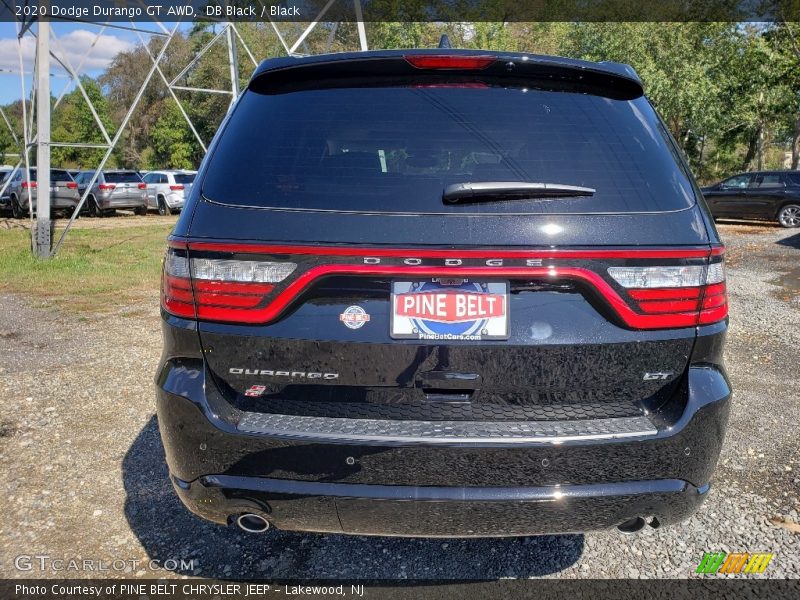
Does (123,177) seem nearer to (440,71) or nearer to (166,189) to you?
(166,189)

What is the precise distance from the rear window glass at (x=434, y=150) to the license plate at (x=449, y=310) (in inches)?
9.7

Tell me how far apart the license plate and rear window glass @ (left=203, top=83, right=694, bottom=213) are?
0.80 feet

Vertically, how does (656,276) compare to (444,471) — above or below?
above

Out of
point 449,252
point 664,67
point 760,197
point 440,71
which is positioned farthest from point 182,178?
point 449,252

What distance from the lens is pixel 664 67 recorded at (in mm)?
30219

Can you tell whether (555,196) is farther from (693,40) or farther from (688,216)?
(693,40)

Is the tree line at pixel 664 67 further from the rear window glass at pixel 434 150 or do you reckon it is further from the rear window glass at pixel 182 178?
the rear window glass at pixel 434 150

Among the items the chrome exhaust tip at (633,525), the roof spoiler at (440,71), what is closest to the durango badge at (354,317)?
the roof spoiler at (440,71)

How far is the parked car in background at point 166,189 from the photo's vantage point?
24.1 metres

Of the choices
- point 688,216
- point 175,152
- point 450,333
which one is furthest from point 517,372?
point 175,152

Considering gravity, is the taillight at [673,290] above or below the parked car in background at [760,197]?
above

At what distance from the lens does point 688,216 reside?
6.72ft

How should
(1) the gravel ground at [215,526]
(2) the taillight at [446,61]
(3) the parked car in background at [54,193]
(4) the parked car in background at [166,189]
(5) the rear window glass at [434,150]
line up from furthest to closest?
1. (4) the parked car in background at [166,189]
2. (3) the parked car in background at [54,193]
3. (1) the gravel ground at [215,526]
4. (2) the taillight at [446,61]
5. (5) the rear window glass at [434,150]

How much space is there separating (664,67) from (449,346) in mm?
32741
